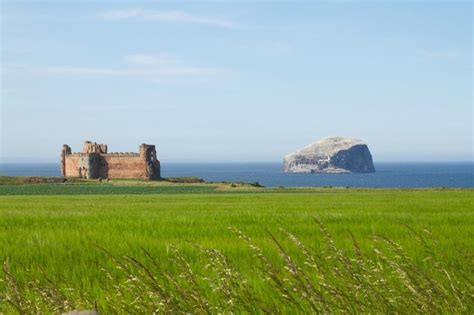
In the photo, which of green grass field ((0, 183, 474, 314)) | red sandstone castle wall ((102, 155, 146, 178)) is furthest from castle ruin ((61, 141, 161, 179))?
green grass field ((0, 183, 474, 314))

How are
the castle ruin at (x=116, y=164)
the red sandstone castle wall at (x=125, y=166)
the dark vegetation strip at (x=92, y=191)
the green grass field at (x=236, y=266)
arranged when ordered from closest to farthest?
the green grass field at (x=236, y=266) < the dark vegetation strip at (x=92, y=191) < the castle ruin at (x=116, y=164) < the red sandstone castle wall at (x=125, y=166)

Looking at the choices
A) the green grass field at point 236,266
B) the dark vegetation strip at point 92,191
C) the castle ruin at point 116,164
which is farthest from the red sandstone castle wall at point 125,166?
the green grass field at point 236,266

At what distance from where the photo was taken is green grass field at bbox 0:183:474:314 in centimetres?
472

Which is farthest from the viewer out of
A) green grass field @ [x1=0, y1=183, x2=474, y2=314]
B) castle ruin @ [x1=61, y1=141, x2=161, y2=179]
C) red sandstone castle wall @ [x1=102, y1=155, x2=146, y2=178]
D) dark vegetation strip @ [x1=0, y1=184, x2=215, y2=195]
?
red sandstone castle wall @ [x1=102, y1=155, x2=146, y2=178]

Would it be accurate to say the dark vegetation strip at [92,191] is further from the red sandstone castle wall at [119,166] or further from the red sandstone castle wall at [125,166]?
the red sandstone castle wall at [119,166]

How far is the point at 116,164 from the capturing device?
14350 cm

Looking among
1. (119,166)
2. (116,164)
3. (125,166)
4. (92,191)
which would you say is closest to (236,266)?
Result: (92,191)

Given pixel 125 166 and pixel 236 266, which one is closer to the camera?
pixel 236 266

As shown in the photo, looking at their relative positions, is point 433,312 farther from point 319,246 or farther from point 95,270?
point 319,246

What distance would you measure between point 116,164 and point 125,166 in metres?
2.77

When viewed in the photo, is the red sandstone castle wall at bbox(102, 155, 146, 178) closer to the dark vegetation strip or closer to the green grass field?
the dark vegetation strip

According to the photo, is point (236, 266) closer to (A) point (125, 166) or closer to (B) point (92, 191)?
(B) point (92, 191)

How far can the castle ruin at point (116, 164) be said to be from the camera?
5482 inches

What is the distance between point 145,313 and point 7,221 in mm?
13586
